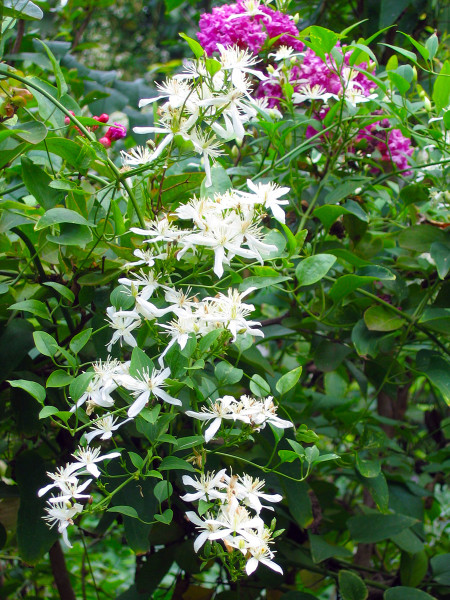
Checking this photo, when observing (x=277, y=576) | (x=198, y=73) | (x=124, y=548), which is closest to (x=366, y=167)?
(x=198, y=73)

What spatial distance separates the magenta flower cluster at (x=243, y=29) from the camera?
0.88 metres

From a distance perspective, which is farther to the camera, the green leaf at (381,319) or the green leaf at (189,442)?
the green leaf at (381,319)

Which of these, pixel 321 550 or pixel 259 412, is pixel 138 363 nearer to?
pixel 259 412

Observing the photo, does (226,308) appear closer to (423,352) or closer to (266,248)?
(266,248)

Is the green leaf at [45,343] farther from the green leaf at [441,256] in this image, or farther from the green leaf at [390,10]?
the green leaf at [390,10]

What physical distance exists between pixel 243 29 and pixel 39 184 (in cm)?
38

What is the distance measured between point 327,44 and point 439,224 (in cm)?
30

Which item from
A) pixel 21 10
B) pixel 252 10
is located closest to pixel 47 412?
pixel 21 10

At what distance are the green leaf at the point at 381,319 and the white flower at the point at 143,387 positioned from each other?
0.37 meters

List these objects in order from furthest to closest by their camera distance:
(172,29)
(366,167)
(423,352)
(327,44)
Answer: (172,29)
(366,167)
(423,352)
(327,44)

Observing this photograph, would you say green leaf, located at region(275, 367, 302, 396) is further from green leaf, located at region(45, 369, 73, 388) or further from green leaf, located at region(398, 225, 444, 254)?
green leaf, located at region(398, 225, 444, 254)

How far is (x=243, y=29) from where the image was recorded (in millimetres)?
881

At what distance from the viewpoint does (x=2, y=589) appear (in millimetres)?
1182

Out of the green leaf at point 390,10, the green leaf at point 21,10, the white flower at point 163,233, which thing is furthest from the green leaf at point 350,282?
the green leaf at point 390,10
